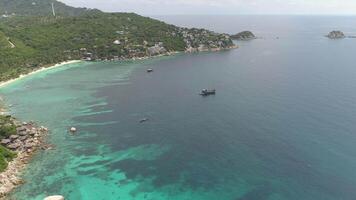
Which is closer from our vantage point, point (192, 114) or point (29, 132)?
point (29, 132)

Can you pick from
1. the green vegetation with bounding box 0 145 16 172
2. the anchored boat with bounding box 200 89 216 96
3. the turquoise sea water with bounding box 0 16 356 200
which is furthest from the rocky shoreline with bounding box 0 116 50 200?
the anchored boat with bounding box 200 89 216 96

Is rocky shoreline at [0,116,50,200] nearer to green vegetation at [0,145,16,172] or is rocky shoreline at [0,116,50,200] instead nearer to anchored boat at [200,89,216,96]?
green vegetation at [0,145,16,172]

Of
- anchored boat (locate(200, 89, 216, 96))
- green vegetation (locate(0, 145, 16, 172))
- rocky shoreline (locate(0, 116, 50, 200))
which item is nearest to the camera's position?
rocky shoreline (locate(0, 116, 50, 200))

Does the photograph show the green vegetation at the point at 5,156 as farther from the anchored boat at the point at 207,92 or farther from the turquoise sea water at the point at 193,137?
the anchored boat at the point at 207,92

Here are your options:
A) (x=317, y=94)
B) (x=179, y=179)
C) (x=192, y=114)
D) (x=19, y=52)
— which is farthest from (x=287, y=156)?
(x=19, y=52)

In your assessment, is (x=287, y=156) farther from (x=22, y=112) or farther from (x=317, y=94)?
(x=22, y=112)
